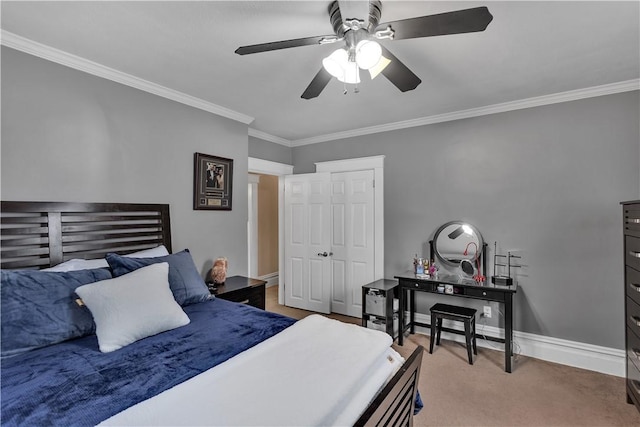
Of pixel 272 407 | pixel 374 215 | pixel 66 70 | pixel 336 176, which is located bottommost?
pixel 272 407

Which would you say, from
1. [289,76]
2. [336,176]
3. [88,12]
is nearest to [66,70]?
[88,12]

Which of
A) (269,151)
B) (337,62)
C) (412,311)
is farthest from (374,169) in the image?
(337,62)

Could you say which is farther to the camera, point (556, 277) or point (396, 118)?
point (396, 118)

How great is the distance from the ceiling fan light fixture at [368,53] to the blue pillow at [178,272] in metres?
1.87

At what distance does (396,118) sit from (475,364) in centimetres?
273

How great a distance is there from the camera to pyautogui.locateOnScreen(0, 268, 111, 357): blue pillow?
155 centimetres

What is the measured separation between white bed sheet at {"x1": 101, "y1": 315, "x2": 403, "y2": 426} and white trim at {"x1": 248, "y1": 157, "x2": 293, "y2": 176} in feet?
9.43

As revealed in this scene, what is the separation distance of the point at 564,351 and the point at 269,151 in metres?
4.05

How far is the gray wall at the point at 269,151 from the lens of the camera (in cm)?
421

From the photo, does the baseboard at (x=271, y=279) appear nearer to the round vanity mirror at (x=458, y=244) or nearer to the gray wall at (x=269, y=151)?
the gray wall at (x=269, y=151)

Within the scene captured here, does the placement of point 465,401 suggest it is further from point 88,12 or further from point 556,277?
point 88,12

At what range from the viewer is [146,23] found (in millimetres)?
1886

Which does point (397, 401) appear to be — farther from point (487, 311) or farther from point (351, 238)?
point (351, 238)

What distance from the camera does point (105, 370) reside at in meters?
1.39
